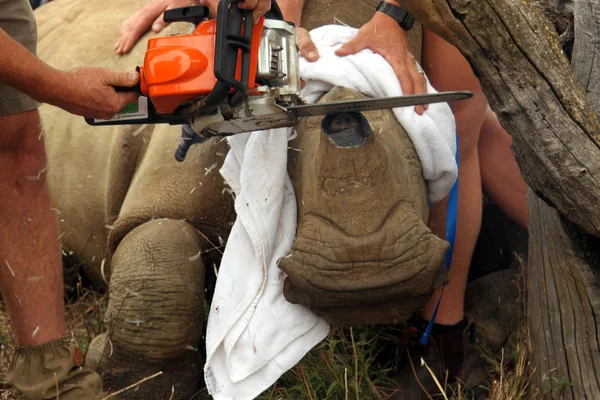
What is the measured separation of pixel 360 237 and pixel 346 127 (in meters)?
0.32

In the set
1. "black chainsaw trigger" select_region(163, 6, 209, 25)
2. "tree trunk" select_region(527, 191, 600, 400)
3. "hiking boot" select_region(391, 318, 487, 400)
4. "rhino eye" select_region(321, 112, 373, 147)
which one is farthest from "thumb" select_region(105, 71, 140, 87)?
"hiking boot" select_region(391, 318, 487, 400)

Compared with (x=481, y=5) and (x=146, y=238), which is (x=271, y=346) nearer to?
(x=146, y=238)

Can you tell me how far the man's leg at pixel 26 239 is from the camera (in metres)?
3.31

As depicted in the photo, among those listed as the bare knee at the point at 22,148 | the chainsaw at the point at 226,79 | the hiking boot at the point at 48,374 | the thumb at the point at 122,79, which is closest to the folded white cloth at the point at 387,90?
the chainsaw at the point at 226,79

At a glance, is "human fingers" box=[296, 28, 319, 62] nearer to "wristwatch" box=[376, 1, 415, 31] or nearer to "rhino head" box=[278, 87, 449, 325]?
"wristwatch" box=[376, 1, 415, 31]

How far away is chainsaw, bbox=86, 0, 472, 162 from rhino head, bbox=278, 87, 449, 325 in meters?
0.13

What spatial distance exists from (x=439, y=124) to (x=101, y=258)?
1872mm

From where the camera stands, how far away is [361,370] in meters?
3.62

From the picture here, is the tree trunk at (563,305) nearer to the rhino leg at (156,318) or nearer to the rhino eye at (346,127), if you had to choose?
the rhino eye at (346,127)

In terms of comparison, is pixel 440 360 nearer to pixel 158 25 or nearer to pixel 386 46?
pixel 386 46

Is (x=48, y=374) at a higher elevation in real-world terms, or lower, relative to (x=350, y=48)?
lower

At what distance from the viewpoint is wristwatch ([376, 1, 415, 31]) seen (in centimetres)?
338

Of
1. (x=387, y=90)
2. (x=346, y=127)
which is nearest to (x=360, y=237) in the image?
(x=346, y=127)

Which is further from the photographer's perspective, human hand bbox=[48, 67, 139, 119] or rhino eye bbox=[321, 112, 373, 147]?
rhino eye bbox=[321, 112, 373, 147]
